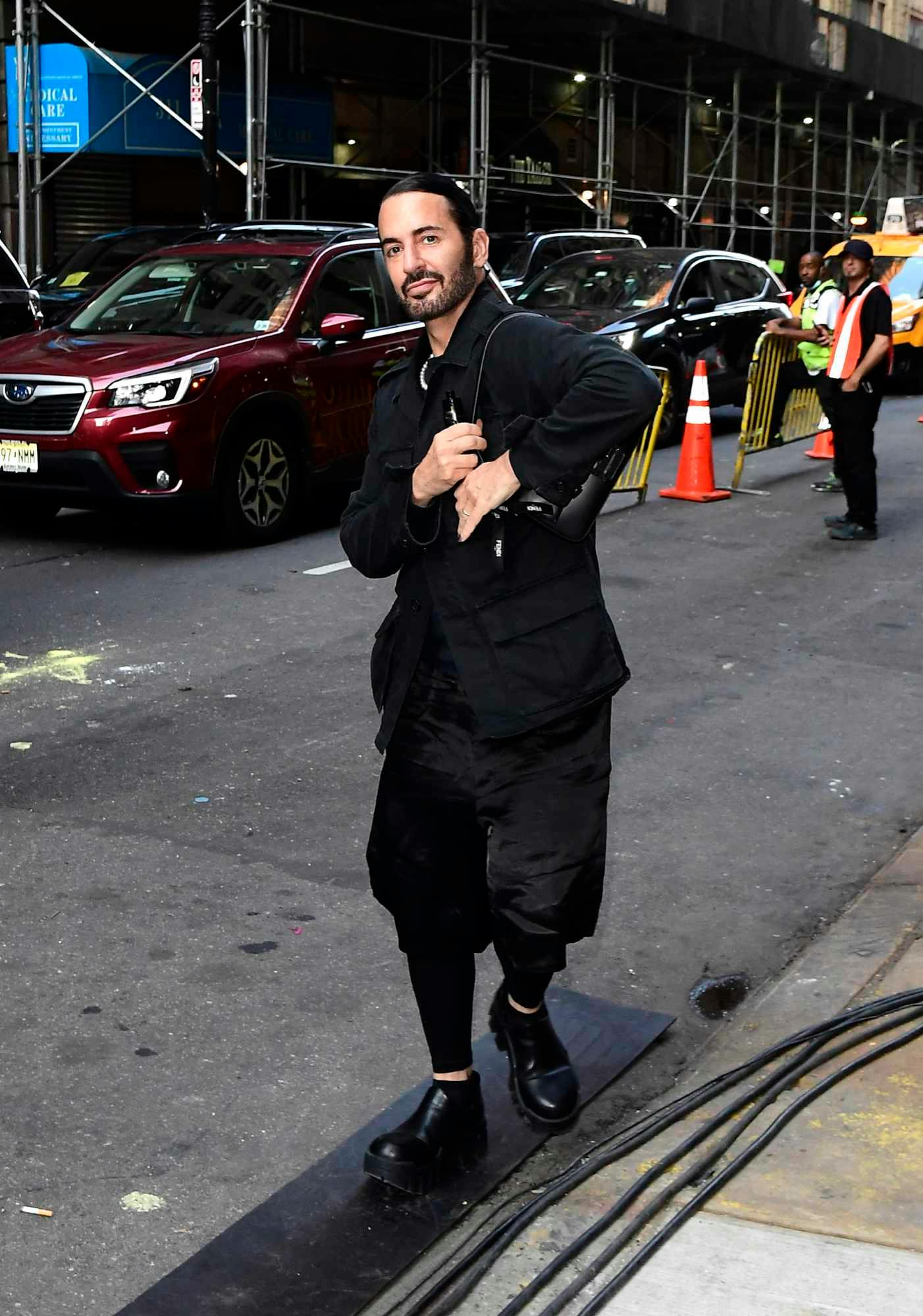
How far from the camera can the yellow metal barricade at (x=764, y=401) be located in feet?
42.5

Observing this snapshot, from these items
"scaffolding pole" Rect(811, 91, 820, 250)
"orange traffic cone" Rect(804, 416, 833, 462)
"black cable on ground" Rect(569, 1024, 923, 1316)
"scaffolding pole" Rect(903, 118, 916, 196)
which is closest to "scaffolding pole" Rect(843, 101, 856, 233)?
"scaffolding pole" Rect(811, 91, 820, 250)

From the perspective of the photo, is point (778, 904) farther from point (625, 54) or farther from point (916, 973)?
point (625, 54)

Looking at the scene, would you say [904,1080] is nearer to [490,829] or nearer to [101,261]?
[490,829]

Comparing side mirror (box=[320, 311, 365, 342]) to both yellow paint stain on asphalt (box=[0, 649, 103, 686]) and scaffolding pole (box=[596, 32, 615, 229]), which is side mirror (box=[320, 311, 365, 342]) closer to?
yellow paint stain on asphalt (box=[0, 649, 103, 686])

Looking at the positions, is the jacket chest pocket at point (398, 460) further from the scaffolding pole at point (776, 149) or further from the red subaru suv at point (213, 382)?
the scaffolding pole at point (776, 149)

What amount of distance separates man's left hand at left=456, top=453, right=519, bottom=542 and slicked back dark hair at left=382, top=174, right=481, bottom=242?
0.43 m

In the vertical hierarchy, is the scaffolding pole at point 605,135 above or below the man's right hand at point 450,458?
above

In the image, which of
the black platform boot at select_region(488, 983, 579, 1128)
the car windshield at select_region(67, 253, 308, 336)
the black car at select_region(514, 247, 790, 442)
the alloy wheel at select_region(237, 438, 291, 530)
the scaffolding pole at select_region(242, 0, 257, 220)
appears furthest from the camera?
the scaffolding pole at select_region(242, 0, 257, 220)

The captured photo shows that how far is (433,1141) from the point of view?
3.47 metres

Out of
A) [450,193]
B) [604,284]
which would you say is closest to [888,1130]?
[450,193]

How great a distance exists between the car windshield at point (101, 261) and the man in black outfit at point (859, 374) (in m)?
9.44

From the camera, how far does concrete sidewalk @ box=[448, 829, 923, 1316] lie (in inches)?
117

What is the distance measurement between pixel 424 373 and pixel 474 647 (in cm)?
54

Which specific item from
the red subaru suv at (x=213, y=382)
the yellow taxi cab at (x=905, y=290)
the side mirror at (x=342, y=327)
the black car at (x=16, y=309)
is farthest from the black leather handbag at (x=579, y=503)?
the yellow taxi cab at (x=905, y=290)
